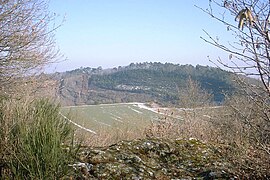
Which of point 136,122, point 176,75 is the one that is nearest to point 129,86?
point 176,75

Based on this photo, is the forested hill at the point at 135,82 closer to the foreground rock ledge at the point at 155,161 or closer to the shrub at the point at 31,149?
the foreground rock ledge at the point at 155,161

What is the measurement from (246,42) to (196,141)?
329 centimetres

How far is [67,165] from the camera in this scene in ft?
13.7

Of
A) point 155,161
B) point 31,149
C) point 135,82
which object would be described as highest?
point 135,82

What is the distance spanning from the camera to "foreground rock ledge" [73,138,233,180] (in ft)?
15.1

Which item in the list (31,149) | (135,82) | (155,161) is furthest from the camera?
(135,82)

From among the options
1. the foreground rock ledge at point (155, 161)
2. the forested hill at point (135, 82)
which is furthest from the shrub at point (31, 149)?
the forested hill at point (135, 82)

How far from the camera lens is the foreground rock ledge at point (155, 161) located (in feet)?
15.1

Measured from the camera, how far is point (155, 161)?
207 inches

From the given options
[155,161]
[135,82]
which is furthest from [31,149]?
[135,82]

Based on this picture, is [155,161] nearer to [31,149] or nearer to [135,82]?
[31,149]

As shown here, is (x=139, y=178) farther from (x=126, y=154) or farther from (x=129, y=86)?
(x=129, y=86)

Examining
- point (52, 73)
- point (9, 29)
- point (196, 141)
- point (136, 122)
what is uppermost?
point (9, 29)

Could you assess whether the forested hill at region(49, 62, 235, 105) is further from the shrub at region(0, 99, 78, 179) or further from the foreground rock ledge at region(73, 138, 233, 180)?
the shrub at region(0, 99, 78, 179)
